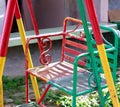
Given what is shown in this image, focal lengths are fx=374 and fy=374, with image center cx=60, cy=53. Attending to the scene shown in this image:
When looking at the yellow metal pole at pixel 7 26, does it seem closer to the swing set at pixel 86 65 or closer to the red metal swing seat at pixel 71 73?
the swing set at pixel 86 65

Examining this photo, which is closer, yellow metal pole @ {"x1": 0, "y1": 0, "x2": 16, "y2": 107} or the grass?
yellow metal pole @ {"x1": 0, "y1": 0, "x2": 16, "y2": 107}

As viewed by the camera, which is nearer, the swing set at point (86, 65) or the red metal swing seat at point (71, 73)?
the swing set at point (86, 65)

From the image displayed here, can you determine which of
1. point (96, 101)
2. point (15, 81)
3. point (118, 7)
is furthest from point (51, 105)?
point (118, 7)

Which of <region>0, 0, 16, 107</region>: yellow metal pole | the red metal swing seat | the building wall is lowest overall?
the red metal swing seat

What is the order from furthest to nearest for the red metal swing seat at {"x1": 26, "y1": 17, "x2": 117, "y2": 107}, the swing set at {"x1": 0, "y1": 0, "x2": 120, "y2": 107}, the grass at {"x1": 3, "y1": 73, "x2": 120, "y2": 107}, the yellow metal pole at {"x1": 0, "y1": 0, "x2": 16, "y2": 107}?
the grass at {"x1": 3, "y1": 73, "x2": 120, "y2": 107}
the red metal swing seat at {"x1": 26, "y1": 17, "x2": 117, "y2": 107}
the yellow metal pole at {"x1": 0, "y1": 0, "x2": 16, "y2": 107}
the swing set at {"x1": 0, "y1": 0, "x2": 120, "y2": 107}

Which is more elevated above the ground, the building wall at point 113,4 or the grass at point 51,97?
the building wall at point 113,4

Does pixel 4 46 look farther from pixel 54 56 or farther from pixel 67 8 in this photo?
pixel 67 8

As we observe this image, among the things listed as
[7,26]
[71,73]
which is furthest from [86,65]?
[7,26]

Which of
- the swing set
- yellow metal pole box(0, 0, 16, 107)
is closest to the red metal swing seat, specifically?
the swing set

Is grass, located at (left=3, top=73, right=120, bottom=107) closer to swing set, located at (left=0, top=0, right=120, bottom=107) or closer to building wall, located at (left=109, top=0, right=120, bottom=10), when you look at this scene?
swing set, located at (left=0, top=0, right=120, bottom=107)

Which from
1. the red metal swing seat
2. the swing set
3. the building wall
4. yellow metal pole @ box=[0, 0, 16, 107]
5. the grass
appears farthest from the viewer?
the building wall

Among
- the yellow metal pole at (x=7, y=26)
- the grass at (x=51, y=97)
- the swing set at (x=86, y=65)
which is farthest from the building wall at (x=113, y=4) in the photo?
the yellow metal pole at (x=7, y=26)

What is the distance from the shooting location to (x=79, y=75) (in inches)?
131

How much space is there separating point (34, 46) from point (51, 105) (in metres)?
1.38
